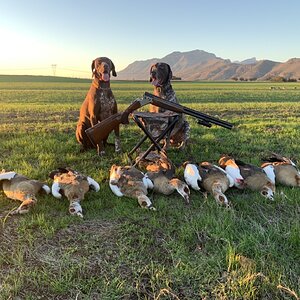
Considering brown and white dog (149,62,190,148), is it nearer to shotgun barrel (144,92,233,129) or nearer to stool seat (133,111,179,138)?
stool seat (133,111,179,138)

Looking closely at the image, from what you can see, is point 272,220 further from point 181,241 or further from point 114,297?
point 114,297

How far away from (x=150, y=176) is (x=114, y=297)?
8.70ft

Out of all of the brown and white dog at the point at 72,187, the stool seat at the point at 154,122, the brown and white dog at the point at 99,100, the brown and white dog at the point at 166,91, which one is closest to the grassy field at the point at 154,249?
the brown and white dog at the point at 72,187

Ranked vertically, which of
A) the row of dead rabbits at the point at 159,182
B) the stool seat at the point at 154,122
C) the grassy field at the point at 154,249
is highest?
the stool seat at the point at 154,122

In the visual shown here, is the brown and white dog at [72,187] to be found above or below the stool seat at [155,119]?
below

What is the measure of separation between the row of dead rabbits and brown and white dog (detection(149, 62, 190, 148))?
84.8 inches

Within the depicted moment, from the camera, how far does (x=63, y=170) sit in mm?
5414

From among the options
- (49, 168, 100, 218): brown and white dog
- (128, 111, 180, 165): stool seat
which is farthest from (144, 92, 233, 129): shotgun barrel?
(49, 168, 100, 218): brown and white dog

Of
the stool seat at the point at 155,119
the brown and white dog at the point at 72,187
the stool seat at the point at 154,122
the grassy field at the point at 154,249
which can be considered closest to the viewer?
the grassy field at the point at 154,249

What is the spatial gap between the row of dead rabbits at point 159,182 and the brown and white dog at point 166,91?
7.07 feet

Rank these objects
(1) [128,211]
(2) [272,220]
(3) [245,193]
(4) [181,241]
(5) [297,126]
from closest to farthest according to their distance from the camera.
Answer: (4) [181,241] < (2) [272,220] < (1) [128,211] < (3) [245,193] < (5) [297,126]

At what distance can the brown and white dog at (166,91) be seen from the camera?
7.68m

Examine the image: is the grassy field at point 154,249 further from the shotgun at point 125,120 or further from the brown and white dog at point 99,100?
the brown and white dog at point 99,100

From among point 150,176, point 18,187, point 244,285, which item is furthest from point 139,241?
point 18,187
